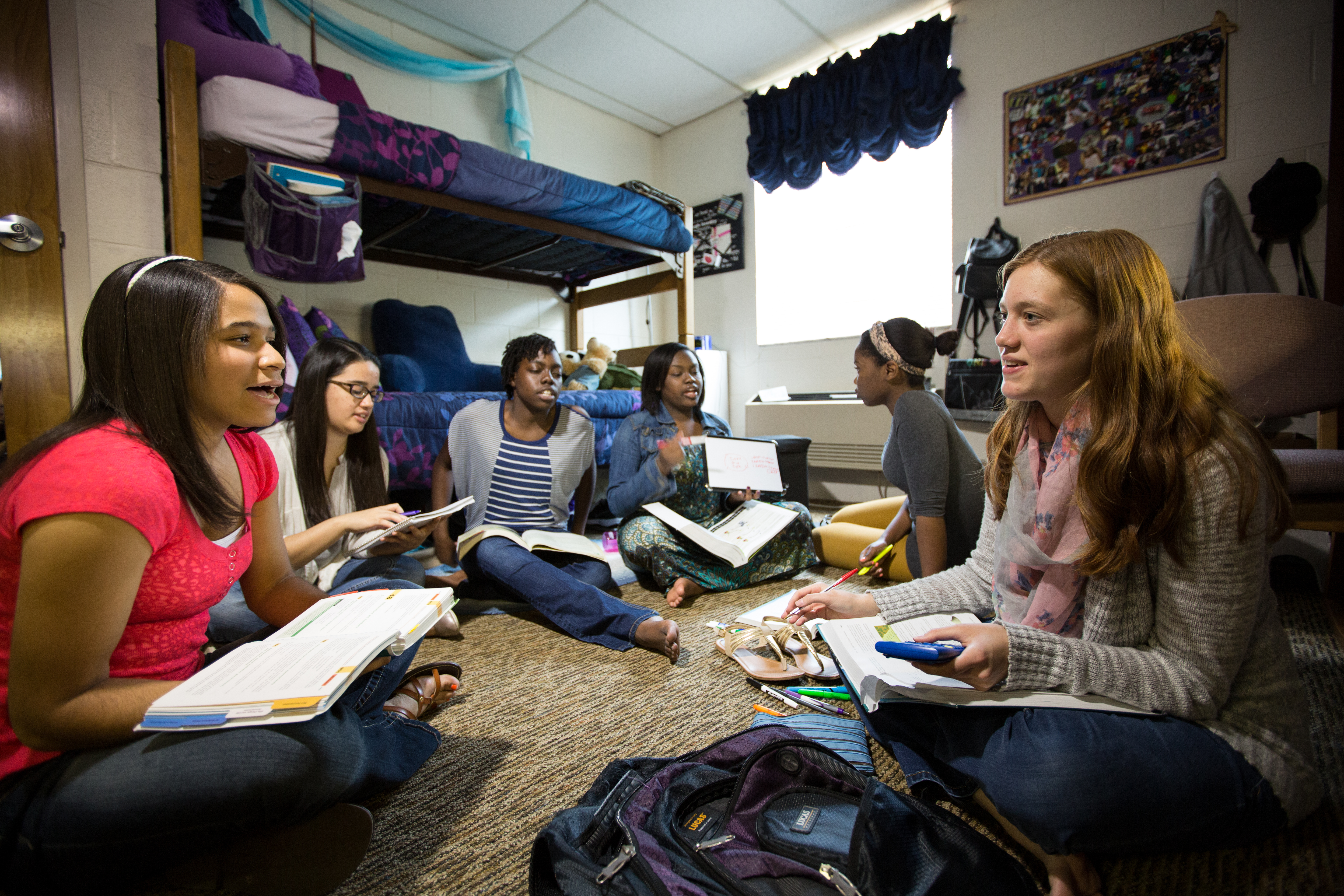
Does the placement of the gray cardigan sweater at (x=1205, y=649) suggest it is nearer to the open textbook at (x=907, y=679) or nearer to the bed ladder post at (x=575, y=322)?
the open textbook at (x=907, y=679)

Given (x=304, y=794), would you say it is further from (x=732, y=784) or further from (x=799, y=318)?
(x=799, y=318)

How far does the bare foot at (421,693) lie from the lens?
115 cm

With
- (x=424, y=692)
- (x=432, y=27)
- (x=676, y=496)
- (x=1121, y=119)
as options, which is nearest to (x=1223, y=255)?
(x=1121, y=119)

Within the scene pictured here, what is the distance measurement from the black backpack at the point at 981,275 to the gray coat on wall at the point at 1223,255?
2.41ft

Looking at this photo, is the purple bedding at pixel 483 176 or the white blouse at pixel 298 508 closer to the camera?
the white blouse at pixel 298 508

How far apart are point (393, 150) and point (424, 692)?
2045mm

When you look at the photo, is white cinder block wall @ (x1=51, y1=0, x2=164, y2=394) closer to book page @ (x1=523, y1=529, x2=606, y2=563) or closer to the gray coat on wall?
book page @ (x1=523, y1=529, x2=606, y2=563)

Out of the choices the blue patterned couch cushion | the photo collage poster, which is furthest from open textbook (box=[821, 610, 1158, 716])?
the photo collage poster

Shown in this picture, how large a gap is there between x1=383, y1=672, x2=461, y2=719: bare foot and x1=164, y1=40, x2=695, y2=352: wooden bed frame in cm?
144

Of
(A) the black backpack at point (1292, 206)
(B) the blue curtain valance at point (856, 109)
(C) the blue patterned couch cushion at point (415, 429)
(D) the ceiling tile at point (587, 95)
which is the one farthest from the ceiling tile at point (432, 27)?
(A) the black backpack at point (1292, 206)

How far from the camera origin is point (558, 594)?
162 centimetres

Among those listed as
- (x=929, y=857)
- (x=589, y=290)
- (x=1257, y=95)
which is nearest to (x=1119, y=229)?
(x=929, y=857)

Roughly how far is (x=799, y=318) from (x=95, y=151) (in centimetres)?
363

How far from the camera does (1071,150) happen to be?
297 centimetres
